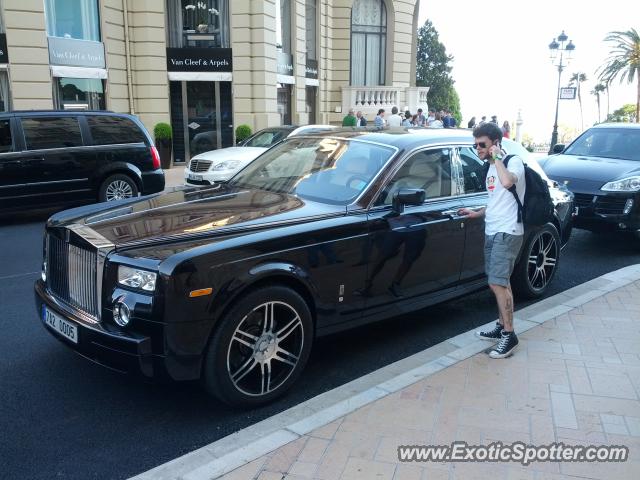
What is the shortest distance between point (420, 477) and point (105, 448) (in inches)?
68.6

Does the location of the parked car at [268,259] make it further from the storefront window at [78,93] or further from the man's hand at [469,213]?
the storefront window at [78,93]

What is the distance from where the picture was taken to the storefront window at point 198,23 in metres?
20.2

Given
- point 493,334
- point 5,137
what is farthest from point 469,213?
point 5,137

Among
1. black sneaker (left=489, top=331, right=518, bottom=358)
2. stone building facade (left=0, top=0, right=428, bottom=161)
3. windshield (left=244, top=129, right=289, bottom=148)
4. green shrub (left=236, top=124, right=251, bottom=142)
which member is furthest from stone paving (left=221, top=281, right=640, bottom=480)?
green shrub (left=236, top=124, right=251, bottom=142)

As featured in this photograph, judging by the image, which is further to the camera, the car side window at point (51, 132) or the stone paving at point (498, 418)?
the car side window at point (51, 132)

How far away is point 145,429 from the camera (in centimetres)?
366

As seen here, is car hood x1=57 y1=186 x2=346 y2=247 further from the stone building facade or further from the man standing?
the stone building facade

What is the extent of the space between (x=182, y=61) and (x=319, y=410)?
1829cm

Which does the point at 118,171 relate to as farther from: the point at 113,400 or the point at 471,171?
the point at 113,400

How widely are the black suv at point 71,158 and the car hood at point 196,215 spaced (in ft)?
19.7

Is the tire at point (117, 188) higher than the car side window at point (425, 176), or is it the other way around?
the car side window at point (425, 176)

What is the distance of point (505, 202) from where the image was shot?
455cm

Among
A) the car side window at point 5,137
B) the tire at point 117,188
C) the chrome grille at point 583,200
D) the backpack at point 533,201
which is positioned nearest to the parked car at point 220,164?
the tire at point 117,188

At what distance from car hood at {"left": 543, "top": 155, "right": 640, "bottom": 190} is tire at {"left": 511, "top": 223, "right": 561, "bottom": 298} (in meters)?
2.72
